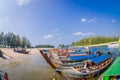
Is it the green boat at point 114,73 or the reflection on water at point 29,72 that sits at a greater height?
the green boat at point 114,73

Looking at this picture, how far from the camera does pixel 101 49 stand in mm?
52812

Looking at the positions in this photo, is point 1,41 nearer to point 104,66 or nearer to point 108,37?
point 108,37

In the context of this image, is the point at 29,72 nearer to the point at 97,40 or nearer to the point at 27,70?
the point at 27,70

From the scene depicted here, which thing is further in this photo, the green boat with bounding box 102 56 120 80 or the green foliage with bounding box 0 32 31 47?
the green foliage with bounding box 0 32 31 47

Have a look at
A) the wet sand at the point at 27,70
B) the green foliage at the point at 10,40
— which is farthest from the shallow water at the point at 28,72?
the green foliage at the point at 10,40

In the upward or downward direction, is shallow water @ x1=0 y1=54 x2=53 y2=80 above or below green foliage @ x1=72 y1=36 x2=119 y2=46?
below

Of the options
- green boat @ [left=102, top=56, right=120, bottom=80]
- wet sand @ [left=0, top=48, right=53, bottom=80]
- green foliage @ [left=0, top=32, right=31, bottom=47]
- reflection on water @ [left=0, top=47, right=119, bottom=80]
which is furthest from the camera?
green foliage @ [left=0, top=32, right=31, bottom=47]

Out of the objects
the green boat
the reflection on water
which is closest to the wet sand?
the reflection on water

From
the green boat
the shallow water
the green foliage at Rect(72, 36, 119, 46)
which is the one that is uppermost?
the green foliage at Rect(72, 36, 119, 46)

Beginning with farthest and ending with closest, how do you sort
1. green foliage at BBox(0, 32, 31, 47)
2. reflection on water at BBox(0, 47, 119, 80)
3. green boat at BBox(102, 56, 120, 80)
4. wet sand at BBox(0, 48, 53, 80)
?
1. green foliage at BBox(0, 32, 31, 47)
2. wet sand at BBox(0, 48, 53, 80)
3. reflection on water at BBox(0, 47, 119, 80)
4. green boat at BBox(102, 56, 120, 80)

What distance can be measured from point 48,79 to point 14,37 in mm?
105864

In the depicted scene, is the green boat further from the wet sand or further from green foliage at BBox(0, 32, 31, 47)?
green foliage at BBox(0, 32, 31, 47)

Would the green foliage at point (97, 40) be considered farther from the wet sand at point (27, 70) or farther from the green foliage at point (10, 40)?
the wet sand at point (27, 70)

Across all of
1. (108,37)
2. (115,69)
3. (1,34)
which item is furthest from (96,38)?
(115,69)
